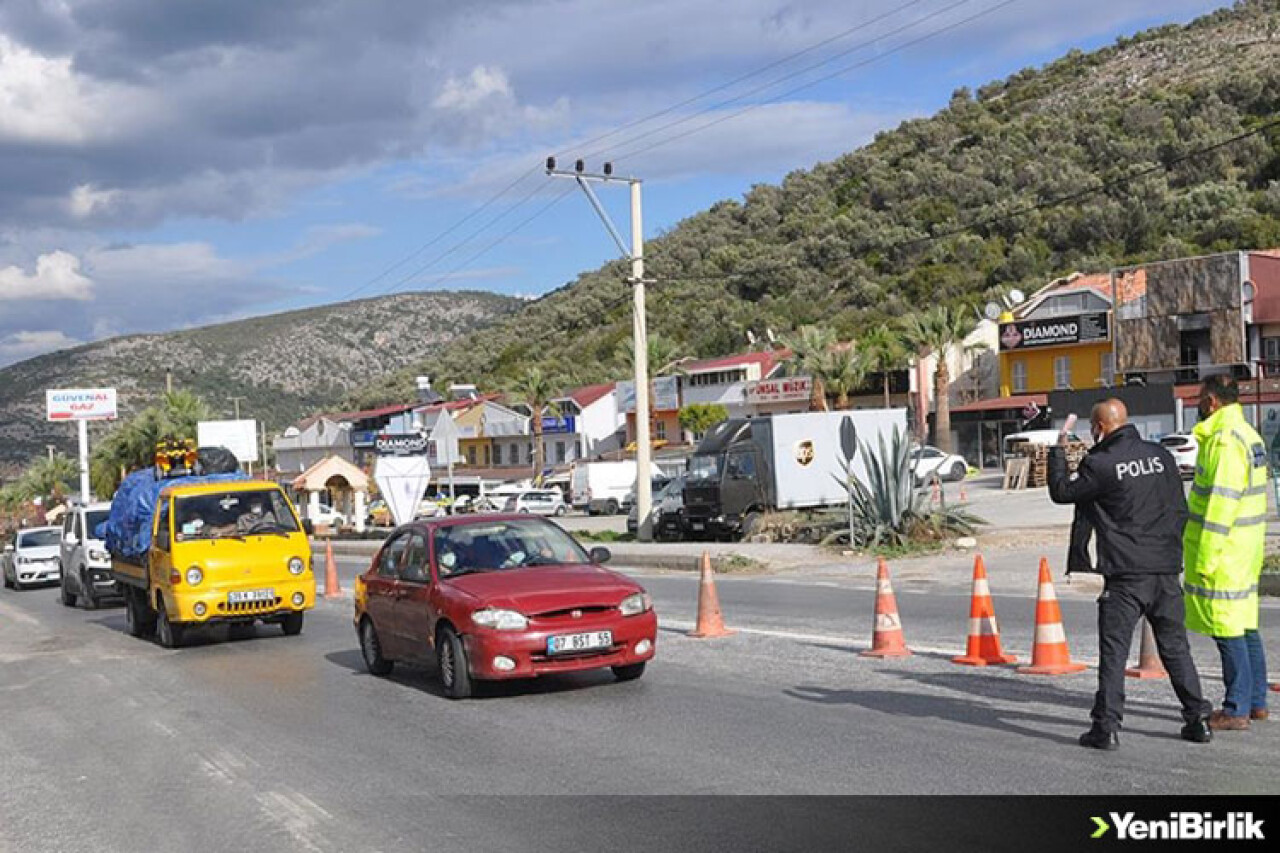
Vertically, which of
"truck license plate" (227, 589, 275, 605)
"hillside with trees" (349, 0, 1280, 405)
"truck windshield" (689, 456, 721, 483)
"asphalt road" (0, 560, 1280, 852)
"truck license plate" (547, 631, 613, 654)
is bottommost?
"asphalt road" (0, 560, 1280, 852)

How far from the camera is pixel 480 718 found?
34.3 feet

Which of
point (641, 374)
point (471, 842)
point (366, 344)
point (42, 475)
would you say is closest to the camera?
point (471, 842)

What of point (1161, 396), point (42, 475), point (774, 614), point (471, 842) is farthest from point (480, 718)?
point (42, 475)

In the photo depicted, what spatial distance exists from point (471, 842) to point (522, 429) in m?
81.4

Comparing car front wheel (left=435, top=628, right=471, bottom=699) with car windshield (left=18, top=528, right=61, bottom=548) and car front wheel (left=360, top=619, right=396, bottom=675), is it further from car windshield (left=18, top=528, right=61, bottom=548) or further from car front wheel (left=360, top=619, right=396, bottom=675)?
car windshield (left=18, top=528, right=61, bottom=548)

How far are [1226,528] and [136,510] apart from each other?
16209 millimetres

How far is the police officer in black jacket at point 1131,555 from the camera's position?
7703mm

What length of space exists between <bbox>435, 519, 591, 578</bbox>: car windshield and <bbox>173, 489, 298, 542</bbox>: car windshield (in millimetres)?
5848

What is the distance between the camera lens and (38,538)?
36.8 meters

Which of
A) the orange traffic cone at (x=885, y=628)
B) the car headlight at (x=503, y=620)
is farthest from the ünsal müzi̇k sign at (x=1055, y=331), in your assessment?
the car headlight at (x=503, y=620)

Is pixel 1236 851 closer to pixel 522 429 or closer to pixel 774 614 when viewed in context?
pixel 774 614

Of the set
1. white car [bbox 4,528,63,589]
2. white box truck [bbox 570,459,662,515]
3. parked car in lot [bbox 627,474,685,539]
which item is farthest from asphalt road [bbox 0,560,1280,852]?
white box truck [bbox 570,459,662,515]

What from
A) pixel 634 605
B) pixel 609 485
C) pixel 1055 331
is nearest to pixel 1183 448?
pixel 1055 331

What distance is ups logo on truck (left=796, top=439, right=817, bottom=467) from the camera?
34.2m
